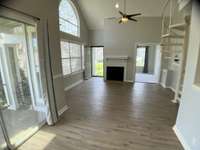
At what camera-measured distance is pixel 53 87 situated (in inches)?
112

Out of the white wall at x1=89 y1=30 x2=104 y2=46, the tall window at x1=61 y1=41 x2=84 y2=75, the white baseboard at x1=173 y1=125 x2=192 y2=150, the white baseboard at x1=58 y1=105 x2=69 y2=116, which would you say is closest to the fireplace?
the tall window at x1=61 y1=41 x2=84 y2=75

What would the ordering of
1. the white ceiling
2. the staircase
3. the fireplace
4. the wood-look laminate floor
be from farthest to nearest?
the fireplace < the white ceiling < the staircase < the wood-look laminate floor

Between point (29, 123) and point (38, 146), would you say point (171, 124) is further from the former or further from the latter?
point (29, 123)

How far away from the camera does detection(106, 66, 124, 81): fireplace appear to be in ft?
23.0

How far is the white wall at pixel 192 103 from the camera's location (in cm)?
189

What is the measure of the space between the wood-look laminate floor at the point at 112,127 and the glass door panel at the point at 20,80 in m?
0.32

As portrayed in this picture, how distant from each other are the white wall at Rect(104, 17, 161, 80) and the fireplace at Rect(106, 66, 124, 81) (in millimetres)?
339

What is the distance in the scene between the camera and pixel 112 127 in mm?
2676

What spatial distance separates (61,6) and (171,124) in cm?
567

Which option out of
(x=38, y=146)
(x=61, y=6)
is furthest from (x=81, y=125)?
(x=61, y=6)

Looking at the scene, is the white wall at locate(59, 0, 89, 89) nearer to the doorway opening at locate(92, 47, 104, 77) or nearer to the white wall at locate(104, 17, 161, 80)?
the doorway opening at locate(92, 47, 104, 77)

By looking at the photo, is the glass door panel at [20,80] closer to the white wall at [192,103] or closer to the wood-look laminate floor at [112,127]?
the wood-look laminate floor at [112,127]

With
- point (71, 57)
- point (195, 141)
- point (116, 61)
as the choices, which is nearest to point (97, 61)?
point (116, 61)

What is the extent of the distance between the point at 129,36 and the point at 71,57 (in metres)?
3.23
